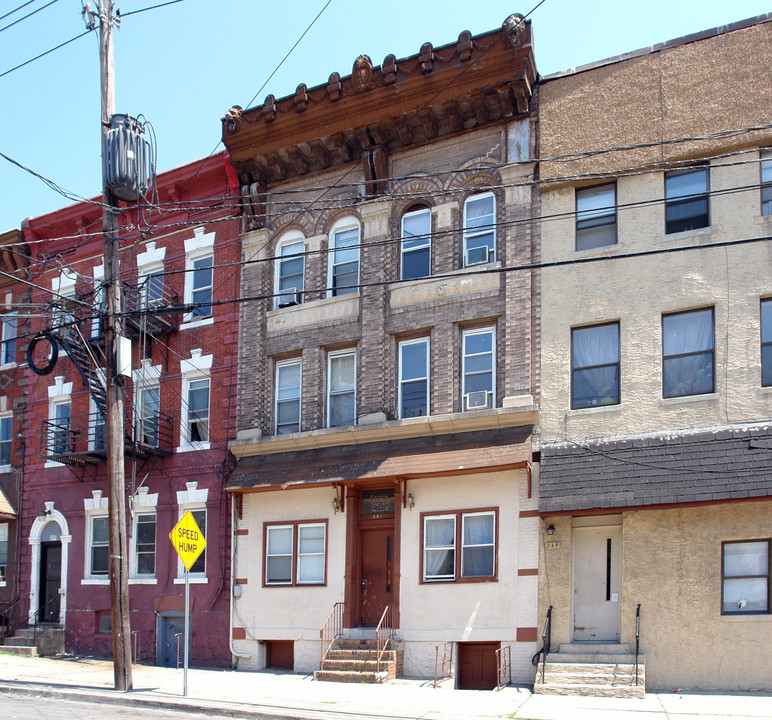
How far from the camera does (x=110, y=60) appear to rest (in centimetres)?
1777

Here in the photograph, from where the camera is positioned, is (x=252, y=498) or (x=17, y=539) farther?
(x=17, y=539)

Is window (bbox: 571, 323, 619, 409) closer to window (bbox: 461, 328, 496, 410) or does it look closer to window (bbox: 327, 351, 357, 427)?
window (bbox: 461, 328, 496, 410)

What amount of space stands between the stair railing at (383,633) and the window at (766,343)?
28.0 feet

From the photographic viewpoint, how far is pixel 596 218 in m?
19.0

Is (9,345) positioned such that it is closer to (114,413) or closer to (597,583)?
(114,413)

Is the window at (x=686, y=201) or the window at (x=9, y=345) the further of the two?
the window at (x=9, y=345)

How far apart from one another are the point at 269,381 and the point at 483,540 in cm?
670

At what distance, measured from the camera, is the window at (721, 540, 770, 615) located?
1593 centimetres

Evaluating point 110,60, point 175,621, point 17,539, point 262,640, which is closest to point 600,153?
point 110,60

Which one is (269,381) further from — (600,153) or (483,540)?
(600,153)

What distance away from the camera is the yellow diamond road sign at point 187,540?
15250 mm

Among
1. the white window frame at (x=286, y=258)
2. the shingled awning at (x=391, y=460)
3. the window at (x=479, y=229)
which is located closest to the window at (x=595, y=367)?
the shingled awning at (x=391, y=460)

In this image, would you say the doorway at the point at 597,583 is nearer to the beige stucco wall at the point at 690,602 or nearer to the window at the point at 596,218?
the beige stucco wall at the point at 690,602

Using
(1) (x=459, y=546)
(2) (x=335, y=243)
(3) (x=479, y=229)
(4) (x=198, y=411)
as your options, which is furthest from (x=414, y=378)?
(4) (x=198, y=411)
